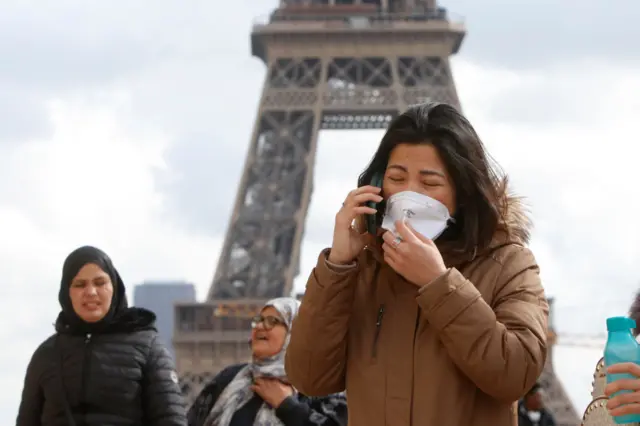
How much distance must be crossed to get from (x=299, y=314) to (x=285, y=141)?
36810 millimetres

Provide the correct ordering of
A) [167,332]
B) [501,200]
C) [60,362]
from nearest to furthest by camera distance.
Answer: [501,200], [60,362], [167,332]

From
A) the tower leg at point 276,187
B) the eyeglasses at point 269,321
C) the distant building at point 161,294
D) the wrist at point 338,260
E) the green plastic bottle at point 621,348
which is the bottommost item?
the green plastic bottle at point 621,348

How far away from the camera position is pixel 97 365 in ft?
20.7

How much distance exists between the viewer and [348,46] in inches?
1603

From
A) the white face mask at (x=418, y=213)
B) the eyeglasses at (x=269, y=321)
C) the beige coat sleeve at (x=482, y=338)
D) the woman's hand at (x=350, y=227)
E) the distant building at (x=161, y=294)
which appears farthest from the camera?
the distant building at (x=161, y=294)

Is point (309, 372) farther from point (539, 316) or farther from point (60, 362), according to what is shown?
point (60, 362)

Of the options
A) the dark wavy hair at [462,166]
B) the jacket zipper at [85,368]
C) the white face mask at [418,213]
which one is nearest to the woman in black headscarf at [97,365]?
the jacket zipper at [85,368]

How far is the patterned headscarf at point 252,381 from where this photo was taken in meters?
6.54

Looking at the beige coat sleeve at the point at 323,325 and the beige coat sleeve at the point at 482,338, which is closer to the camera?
the beige coat sleeve at the point at 482,338

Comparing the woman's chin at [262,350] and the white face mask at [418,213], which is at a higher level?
the white face mask at [418,213]

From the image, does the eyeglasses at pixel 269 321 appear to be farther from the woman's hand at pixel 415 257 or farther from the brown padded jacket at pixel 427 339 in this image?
the woman's hand at pixel 415 257

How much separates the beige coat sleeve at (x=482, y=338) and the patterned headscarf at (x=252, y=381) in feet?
9.09

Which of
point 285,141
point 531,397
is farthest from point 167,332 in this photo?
Result: point 531,397

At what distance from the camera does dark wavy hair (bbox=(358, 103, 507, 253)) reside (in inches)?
158
